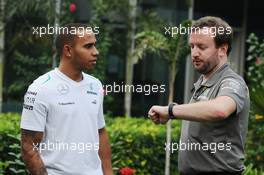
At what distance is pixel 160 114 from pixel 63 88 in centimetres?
61

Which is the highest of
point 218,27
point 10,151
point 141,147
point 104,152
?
point 218,27

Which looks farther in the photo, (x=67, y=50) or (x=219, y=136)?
(x=67, y=50)

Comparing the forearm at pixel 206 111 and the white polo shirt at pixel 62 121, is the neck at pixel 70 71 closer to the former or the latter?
the white polo shirt at pixel 62 121

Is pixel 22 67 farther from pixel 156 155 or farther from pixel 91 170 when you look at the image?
pixel 91 170

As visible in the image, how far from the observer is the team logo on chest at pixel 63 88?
11.9 feet

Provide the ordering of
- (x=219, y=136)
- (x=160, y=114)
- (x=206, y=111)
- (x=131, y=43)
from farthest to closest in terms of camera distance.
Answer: (x=131, y=43)
(x=219, y=136)
(x=160, y=114)
(x=206, y=111)

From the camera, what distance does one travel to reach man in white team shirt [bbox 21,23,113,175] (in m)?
3.59

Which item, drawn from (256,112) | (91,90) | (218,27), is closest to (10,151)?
(91,90)

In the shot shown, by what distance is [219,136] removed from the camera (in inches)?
136

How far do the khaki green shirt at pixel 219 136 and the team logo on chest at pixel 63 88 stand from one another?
0.67 meters

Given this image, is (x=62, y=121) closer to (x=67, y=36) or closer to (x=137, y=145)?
(x=67, y=36)

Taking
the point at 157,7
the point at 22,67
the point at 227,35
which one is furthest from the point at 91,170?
the point at 157,7

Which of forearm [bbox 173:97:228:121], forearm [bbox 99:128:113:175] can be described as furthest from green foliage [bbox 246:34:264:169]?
forearm [bbox 173:97:228:121]

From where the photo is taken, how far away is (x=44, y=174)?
3600mm
